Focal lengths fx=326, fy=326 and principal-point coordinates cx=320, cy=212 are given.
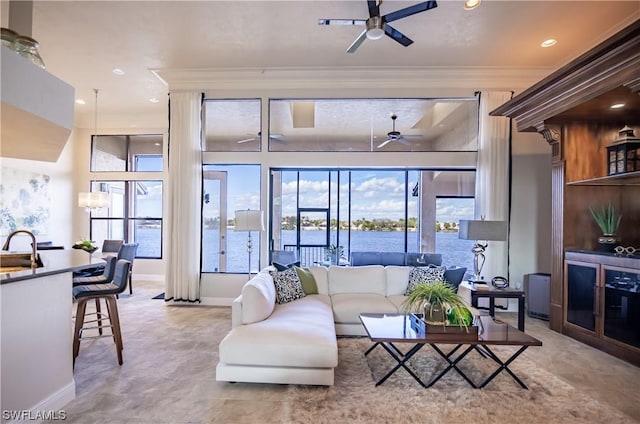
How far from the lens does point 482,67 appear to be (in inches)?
204

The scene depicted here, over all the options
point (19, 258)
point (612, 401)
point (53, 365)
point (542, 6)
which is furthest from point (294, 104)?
point (612, 401)

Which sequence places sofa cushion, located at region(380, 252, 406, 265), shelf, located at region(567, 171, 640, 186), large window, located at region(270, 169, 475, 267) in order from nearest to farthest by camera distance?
shelf, located at region(567, 171, 640, 186) < sofa cushion, located at region(380, 252, 406, 265) < large window, located at region(270, 169, 475, 267)

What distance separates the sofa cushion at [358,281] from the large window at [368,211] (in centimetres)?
178

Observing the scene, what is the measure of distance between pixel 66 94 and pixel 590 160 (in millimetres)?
5587

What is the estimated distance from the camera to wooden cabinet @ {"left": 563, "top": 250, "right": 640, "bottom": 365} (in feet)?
11.1

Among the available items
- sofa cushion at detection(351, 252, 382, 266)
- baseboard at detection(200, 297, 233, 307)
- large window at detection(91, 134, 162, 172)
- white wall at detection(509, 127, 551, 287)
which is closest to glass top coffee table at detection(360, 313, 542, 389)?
sofa cushion at detection(351, 252, 382, 266)

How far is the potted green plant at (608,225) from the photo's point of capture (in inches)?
156

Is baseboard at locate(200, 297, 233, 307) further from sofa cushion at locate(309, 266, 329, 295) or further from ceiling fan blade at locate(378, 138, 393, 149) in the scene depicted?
ceiling fan blade at locate(378, 138, 393, 149)

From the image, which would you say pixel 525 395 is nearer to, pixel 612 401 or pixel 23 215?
pixel 612 401

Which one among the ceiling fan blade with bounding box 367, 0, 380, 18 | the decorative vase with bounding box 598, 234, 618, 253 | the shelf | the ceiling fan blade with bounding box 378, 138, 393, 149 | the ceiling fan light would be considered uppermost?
the ceiling fan blade with bounding box 367, 0, 380, 18

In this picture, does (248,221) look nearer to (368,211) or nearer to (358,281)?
(358,281)

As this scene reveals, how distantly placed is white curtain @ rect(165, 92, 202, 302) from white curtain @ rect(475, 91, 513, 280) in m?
4.72

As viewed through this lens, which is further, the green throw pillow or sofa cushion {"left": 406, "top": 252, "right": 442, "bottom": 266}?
sofa cushion {"left": 406, "top": 252, "right": 442, "bottom": 266}

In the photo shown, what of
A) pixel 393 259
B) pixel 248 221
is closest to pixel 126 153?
pixel 248 221
